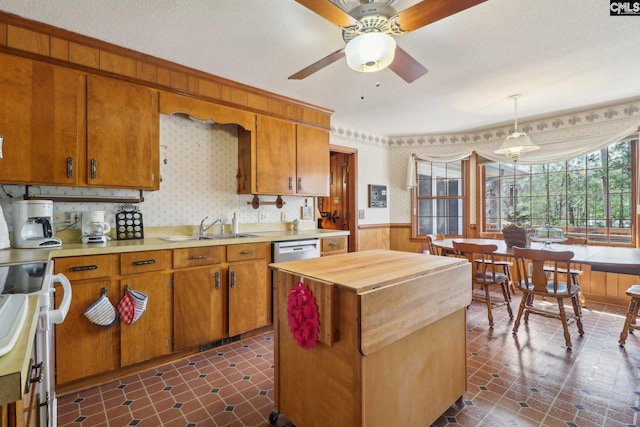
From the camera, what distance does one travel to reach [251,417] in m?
1.83

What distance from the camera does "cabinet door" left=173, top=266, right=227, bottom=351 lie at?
8.21ft

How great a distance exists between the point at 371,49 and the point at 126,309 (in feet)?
7.74

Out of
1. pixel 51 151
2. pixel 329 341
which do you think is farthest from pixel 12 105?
pixel 329 341

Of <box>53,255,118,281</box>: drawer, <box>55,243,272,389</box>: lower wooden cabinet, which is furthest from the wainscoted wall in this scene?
<box>53,255,118,281</box>: drawer

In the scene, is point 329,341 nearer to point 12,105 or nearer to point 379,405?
point 379,405

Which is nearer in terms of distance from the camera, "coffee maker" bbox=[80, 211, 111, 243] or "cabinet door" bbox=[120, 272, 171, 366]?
"cabinet door" bbox=[120, 272, 171, 366]

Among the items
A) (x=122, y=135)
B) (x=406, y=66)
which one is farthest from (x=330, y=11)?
(x=122, y=135)

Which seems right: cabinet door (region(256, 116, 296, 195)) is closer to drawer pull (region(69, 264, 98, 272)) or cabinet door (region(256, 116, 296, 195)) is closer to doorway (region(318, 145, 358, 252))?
doorway (region(318, 145, 358, 252))

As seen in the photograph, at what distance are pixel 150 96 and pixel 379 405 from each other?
2830 millimetres

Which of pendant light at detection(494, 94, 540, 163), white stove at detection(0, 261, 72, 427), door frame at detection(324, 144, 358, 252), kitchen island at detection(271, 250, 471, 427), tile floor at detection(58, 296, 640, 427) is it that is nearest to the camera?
white stove at detection(0, 261, 72, 427)

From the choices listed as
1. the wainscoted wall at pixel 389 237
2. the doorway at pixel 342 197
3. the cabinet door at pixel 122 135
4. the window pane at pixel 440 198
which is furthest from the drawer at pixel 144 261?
the window pane at pixel 440 198

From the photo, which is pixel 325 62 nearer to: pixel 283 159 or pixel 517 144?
pixel 283 159

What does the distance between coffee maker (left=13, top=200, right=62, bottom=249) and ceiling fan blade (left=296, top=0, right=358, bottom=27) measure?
7.28 ft

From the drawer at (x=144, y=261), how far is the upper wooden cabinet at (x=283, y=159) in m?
1.19
